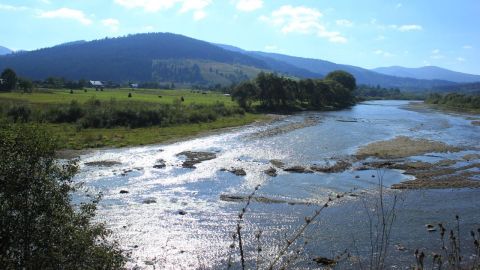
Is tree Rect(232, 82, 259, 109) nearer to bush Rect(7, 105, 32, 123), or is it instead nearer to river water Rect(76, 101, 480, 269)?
bush Rect(7, 105, 32, 123)

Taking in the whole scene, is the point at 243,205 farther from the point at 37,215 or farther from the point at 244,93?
the point at 244,93

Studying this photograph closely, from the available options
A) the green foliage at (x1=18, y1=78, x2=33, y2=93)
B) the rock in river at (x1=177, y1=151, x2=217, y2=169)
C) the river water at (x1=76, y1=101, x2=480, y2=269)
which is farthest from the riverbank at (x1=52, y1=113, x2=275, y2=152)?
the green foliage at (x1=18, y1=78, x2=33, y2=93)

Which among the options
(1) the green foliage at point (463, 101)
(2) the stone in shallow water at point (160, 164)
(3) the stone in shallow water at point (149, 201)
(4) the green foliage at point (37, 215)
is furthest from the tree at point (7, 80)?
(1) the green foliage at point (463, 101)

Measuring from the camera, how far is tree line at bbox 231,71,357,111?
12381 centimetres

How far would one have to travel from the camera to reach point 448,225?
28625 mm

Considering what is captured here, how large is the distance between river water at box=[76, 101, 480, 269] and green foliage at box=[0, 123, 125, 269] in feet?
13.8

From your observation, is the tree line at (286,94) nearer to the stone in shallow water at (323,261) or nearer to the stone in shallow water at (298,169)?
the stone in shallow water at (298,169)

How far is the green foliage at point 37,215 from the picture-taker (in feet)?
46.2

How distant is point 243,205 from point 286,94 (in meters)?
103

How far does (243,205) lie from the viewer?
3378 centimetres

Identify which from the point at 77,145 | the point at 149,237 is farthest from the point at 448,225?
the point at 77,145

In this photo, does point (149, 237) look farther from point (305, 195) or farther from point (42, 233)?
point (305, 195)

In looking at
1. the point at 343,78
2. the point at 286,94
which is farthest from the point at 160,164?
the point at 343,78

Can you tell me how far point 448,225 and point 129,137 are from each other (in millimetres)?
49576
